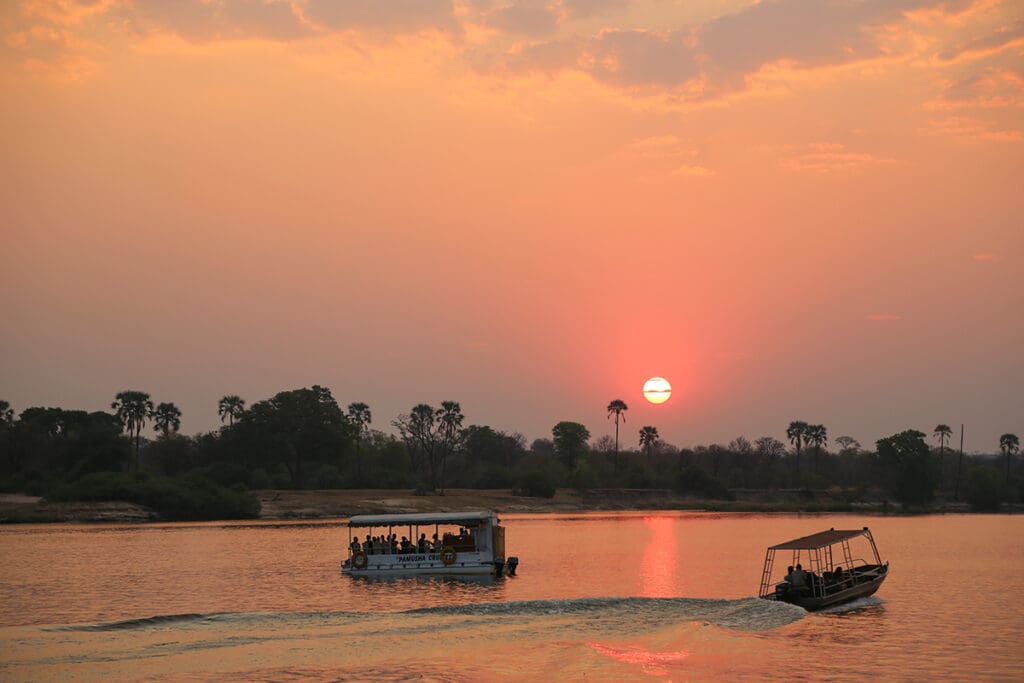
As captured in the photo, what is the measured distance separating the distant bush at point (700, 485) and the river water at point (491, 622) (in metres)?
103

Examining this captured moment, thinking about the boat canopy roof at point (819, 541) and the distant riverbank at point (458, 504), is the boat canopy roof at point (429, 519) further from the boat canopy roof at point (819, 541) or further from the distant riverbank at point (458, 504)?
the distant riverbank at point (458, 504)

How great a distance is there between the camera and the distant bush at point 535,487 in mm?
161375

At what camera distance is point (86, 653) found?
113 ft

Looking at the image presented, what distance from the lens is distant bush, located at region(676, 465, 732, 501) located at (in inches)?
7205

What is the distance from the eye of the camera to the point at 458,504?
137875mm

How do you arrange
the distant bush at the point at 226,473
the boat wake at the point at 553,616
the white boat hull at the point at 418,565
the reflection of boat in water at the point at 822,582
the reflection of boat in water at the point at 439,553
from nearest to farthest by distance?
the boat wake at the point at 553,616, the reflection of boat in water at the point at 822,582, the white boat hull at the point at 418,565, the reflection of boat in water at the point at 439,553, the distant bush at the point at 226,473

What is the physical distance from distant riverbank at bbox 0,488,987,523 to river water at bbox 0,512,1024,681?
3567 centimetres

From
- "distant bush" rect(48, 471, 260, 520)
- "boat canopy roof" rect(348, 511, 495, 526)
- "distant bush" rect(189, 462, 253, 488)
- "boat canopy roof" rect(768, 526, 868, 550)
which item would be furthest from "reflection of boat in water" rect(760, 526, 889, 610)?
"distant bush" rect(189, 462, 253, 488)

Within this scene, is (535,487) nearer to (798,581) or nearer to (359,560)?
(359,560)

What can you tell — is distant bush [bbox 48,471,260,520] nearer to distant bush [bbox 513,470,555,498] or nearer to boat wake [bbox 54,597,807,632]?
distant bush [bbox 513,470,555,498]

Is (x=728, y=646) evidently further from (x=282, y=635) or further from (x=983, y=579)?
(x=983, y=579)

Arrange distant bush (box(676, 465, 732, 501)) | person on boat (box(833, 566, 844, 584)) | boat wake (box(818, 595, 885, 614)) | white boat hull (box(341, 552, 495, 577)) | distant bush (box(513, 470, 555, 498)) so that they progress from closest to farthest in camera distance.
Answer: boat wake (box(818, 595, 885, 614)), person on boat (box(833, 566, 844, 584)), white boat hull (box(341, 552, 495, 577)), distant bush (box(513, 470, 555, 498)), distant bush (box(676, 465, 732, 501))

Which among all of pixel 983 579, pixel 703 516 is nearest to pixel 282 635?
pixel 983 579

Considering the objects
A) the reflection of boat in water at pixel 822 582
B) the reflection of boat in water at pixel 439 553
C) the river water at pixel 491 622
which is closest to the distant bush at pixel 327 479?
the river water at pixel 491 622
